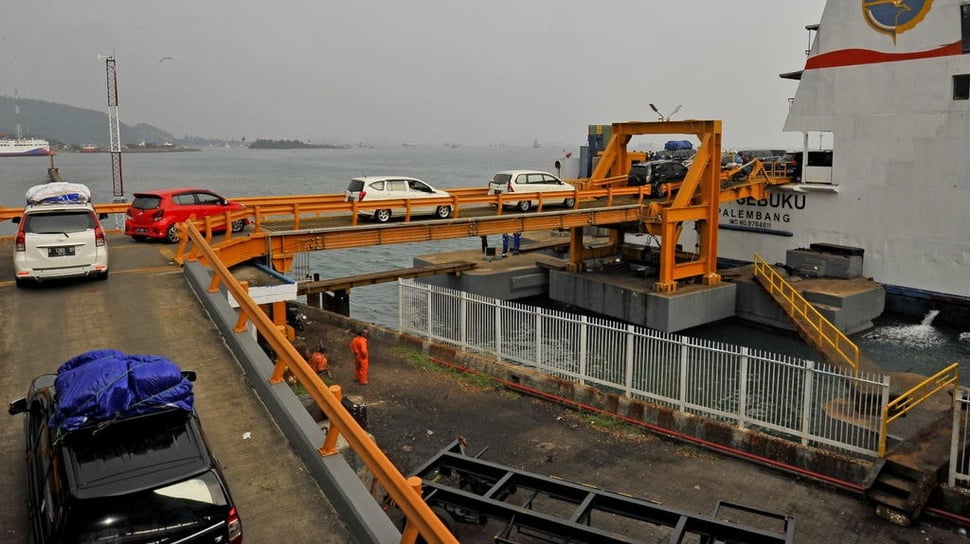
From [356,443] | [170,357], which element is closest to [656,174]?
[170,357]

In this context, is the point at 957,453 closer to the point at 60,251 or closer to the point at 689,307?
the point at 60,251

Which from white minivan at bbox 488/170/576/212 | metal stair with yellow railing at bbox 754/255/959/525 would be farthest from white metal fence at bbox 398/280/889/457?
white minivan at bbox 488/170/576/212

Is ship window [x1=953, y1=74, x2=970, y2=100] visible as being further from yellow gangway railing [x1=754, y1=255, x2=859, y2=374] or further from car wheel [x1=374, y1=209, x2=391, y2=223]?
car wheel [x1=374, y1=209, x2=391, y2=223]

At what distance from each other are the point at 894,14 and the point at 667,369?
891 inches

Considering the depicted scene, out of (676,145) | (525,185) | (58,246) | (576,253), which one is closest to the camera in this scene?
(58,246)

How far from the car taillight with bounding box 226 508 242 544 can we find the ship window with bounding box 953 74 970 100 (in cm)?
3144

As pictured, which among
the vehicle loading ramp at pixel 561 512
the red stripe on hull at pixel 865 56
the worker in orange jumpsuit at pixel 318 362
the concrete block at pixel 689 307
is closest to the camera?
the vehicle loading ramp at pixel 561 512

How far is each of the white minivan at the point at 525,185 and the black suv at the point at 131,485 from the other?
2083cm

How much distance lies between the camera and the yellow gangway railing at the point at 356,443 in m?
5.07

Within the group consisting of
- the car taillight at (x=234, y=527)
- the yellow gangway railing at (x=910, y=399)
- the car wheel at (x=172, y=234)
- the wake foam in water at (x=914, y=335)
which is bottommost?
the wake foam in water at (x=914, y=335)

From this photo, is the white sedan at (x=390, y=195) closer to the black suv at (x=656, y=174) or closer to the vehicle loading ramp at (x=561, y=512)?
the black suv at (x=656, y=174)

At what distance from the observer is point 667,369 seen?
16516 millimetres

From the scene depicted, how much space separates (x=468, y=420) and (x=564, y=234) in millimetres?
31177

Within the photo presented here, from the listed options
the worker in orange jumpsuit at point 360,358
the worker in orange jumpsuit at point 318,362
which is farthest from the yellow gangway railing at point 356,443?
the worker in orange jumpsuit at point 318,362
